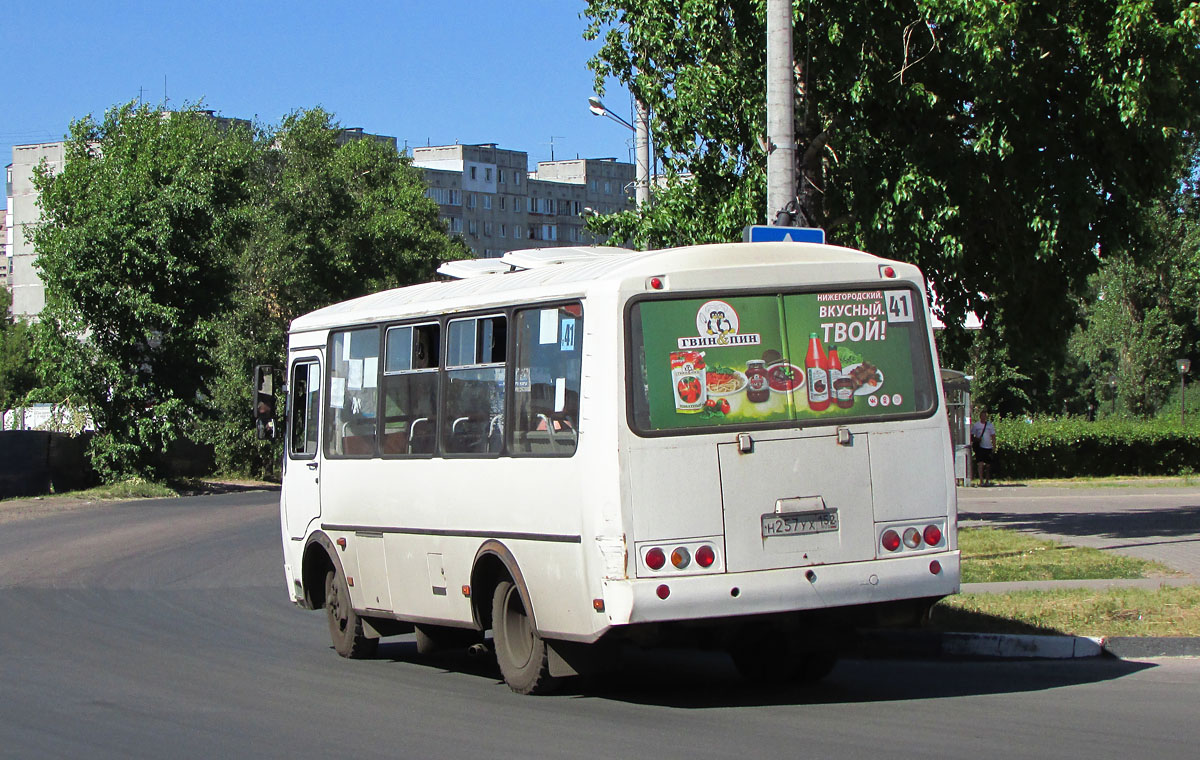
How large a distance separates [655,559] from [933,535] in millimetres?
1852

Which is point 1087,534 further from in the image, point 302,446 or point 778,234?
point 302,446

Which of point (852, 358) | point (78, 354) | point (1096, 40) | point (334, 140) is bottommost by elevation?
point (852, 358)

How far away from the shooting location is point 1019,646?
10.3m

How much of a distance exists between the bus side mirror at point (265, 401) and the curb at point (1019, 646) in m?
5.30

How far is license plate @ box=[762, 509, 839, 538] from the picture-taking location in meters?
8.51

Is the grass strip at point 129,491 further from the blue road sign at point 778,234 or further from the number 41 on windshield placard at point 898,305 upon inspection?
the number 41 on windshield placard at point 898,305

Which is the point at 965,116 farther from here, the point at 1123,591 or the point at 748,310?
the point at 748,310

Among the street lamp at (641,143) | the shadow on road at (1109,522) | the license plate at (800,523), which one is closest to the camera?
the license plate at (800,523)

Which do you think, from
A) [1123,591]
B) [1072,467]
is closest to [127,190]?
[1072,467]

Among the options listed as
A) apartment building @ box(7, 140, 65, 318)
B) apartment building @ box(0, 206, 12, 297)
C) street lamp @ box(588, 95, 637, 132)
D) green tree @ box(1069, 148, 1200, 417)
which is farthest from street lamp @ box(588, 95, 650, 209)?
apartment building @ box(0, 206, 12, 297)

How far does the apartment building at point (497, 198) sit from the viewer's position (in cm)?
15875

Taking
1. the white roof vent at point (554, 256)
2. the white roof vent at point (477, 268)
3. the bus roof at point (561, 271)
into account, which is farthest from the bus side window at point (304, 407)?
the white roof vent at point (554, 256)

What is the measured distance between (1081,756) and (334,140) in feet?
196

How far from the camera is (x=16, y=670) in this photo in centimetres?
1104
